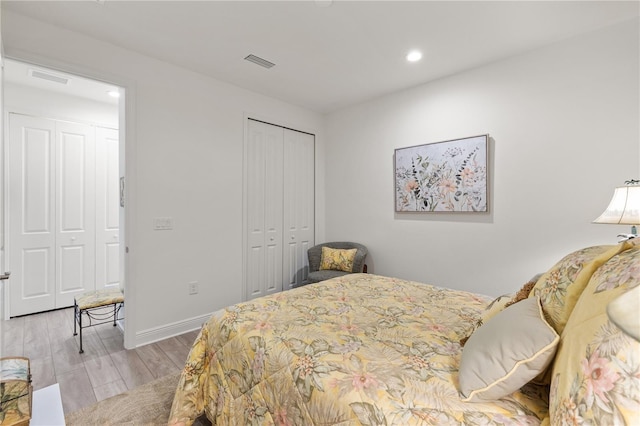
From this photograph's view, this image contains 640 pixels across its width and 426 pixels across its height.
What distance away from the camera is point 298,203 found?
409cm

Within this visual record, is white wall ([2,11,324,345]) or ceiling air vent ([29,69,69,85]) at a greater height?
ceiling air vent ([29,69,69,85])

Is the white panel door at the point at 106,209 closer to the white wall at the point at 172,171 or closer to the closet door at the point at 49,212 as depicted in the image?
the closet door at the point at 49,212

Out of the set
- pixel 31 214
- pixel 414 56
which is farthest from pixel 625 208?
pixel 31 214

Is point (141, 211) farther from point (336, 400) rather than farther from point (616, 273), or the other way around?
point (616, 273)

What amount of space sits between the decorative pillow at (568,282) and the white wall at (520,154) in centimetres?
164

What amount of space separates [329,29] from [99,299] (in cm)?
307

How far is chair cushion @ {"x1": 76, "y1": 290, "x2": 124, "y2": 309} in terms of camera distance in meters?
2.59

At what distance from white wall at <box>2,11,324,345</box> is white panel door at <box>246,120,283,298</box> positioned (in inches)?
6.8

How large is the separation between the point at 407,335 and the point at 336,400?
0.55m

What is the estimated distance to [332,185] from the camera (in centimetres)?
428

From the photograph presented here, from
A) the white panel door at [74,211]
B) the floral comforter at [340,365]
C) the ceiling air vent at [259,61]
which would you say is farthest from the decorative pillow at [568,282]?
the white panel door at [74,211]

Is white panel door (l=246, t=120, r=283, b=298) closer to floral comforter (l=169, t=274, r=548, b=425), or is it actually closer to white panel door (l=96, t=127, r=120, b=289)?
floral comforter (l=169, t=274, r=548, b=425)

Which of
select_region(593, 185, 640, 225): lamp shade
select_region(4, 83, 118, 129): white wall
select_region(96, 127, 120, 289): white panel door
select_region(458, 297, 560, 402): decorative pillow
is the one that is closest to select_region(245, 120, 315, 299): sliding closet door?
select_region(96, 127, 120, 289): white panel door

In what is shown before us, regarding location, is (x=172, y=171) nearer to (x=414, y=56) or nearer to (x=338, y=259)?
(x=338, y=259)
